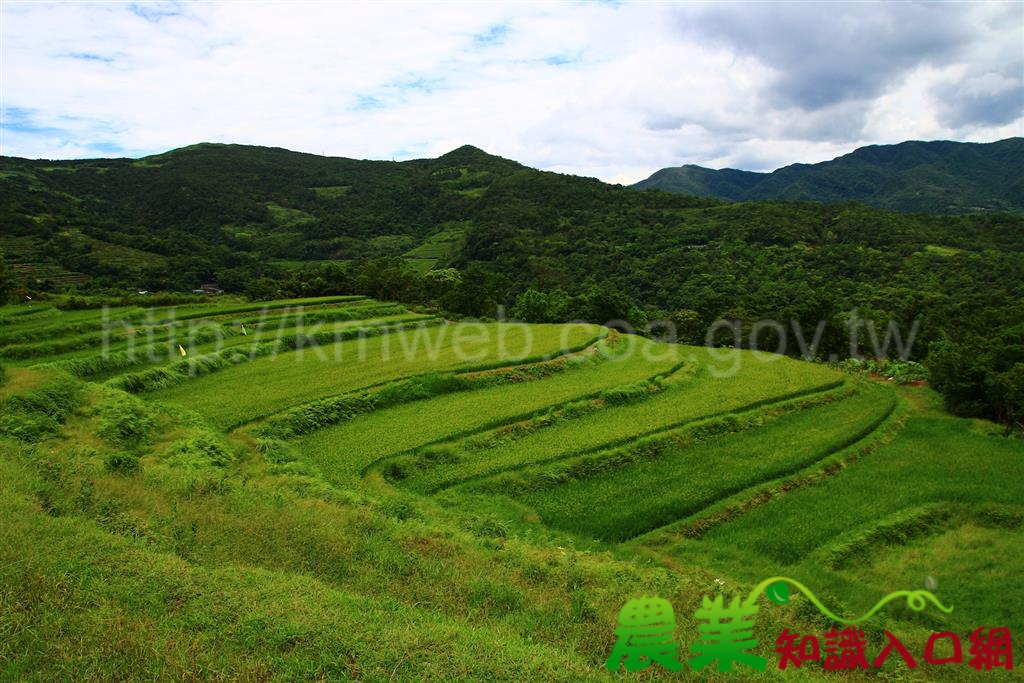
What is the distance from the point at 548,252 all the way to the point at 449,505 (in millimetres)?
88697

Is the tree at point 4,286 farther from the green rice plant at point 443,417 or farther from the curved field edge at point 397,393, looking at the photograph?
the green rice plant at point 443,417

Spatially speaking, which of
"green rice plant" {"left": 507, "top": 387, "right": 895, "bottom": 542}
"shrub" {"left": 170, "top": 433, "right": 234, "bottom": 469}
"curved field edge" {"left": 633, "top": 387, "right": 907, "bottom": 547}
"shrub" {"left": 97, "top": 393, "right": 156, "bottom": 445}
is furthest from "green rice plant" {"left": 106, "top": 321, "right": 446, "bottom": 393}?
"curved field edge" {"left": 633, "top": 387, "right": 907, "bottom": 547}

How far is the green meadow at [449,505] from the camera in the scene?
6215 millimetres

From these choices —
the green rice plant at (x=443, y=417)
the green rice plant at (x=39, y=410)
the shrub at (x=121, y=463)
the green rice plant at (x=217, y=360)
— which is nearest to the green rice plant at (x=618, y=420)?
the green rice plant at (x=443, y=417)

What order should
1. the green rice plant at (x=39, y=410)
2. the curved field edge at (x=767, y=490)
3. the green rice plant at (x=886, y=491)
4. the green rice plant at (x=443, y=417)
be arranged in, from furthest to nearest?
the green rice plant at (x=443, y=417) < the green rice plant at (x=39, y=410) < the curved field edge at (x=767, y=490) < the green rice plant at (x=886, y=491)

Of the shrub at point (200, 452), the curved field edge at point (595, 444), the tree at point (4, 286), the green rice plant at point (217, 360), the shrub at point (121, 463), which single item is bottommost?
the curved field edge at point (595, 444)

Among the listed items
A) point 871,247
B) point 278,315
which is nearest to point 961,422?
point 278,315

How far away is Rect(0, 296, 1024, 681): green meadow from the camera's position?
6.21 meters

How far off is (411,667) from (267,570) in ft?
11.4

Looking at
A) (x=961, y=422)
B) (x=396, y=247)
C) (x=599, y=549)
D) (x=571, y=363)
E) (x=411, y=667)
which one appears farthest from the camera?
(x=396, y=247)

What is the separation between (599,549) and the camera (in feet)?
40.8

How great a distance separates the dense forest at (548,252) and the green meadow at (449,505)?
9.48 meters

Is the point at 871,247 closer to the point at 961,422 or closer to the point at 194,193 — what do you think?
the point at 961,422

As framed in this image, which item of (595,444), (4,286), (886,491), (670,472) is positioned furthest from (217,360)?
(886,491)
